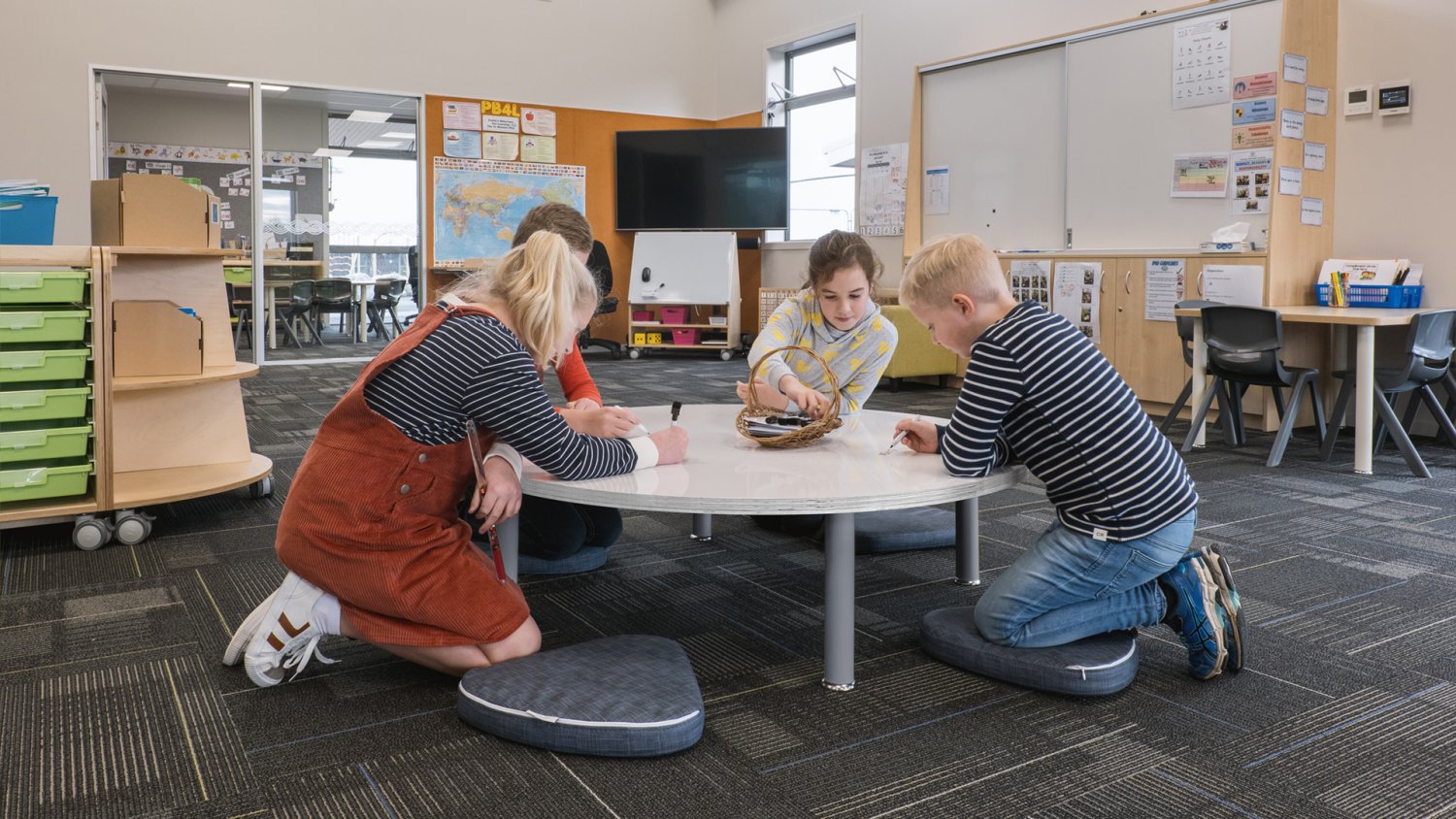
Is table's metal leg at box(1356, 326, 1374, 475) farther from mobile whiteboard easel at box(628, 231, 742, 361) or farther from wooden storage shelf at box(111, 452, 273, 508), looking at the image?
mobile whiteboard easel at box(628, 231, 742, 361)

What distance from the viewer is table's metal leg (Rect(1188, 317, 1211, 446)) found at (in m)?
4.77

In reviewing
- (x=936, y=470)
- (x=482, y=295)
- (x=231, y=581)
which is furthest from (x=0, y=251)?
(x=936, y=470)

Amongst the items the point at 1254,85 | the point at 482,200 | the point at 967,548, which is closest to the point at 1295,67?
the point at 1254,85

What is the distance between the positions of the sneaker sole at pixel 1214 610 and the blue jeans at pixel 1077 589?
0.07 meters

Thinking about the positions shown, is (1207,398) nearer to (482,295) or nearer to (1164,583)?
(1164,583)

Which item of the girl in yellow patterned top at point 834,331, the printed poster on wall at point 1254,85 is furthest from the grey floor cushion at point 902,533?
the printed poster on wall at point 1254,85

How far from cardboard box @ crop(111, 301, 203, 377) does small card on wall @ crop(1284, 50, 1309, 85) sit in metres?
4.90

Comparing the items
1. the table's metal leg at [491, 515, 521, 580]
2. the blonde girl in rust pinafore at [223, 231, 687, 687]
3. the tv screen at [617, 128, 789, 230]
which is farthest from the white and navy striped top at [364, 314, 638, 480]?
the tv screen at [617, 128, 789, 230]

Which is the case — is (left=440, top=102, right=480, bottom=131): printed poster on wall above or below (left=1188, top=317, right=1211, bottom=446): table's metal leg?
above

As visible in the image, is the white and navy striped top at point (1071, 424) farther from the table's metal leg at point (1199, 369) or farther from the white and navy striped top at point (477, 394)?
the table's metal leg at point (1199, 369)

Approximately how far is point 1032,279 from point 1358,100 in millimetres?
1892

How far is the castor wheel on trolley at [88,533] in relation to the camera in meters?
2.91

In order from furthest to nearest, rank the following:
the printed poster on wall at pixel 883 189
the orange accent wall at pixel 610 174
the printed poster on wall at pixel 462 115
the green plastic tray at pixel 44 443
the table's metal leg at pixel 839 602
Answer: the orange accent wall at pixel 610 174, the printed poster on wall at pixel 462 115, the printed poster on wall at pixel 883 189, the green plastic tray at pixel 44 443, the table's metal leg at pixel 839 602

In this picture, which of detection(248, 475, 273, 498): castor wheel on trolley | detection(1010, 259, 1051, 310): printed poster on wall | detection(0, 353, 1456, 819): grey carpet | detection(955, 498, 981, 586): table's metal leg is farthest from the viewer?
detection(1010, 259, 1051, 310): printed poster on wall
